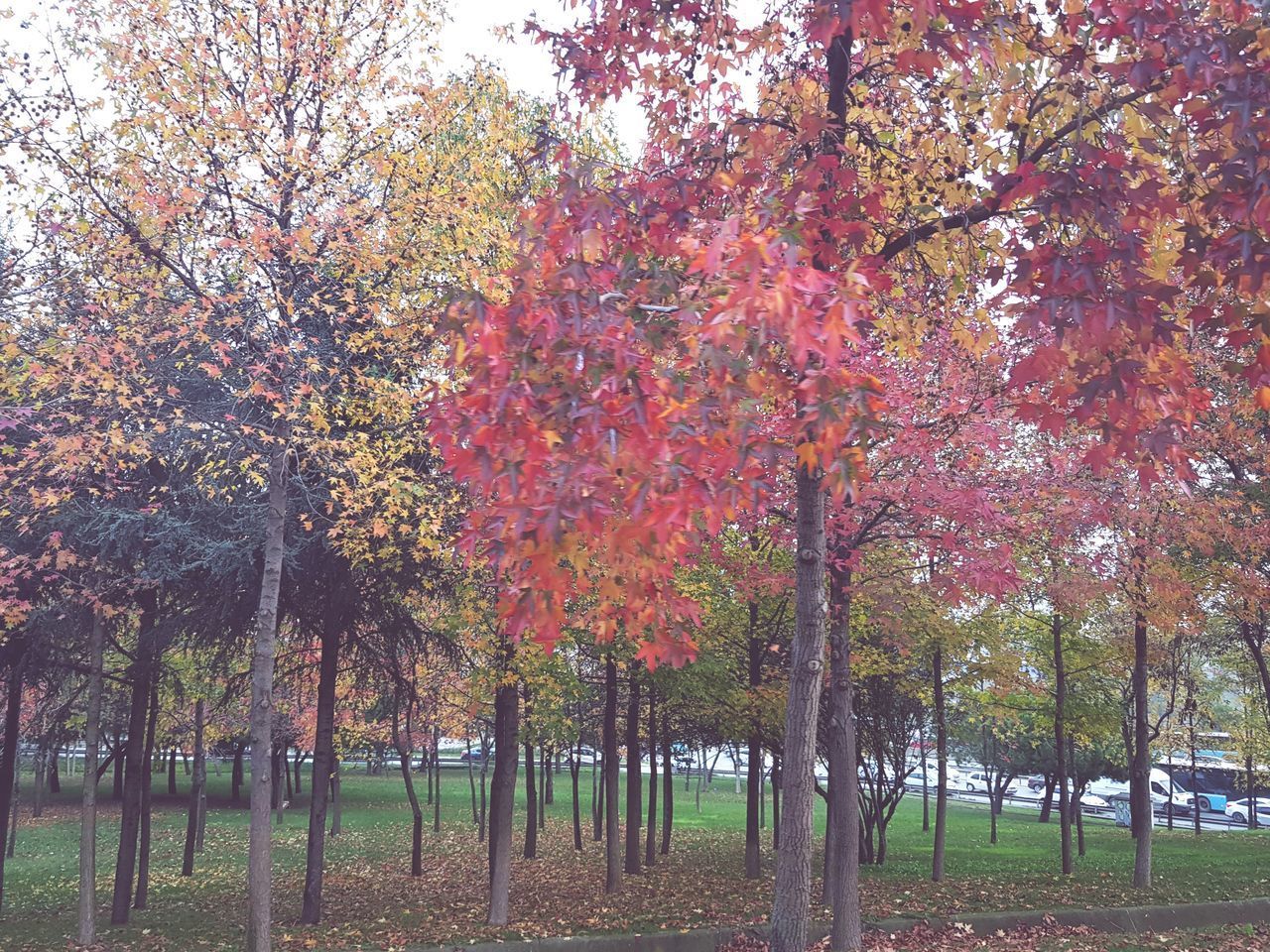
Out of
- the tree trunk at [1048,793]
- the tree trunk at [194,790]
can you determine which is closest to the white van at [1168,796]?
the tree trunk at [1048,793]

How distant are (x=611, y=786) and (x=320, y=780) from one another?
5030 millimetres

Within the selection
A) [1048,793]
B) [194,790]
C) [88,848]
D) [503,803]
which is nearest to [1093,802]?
[1048,793]

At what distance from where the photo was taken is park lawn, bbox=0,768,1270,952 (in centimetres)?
1221

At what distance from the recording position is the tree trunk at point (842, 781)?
31.1ft

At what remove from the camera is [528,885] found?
1595 cm

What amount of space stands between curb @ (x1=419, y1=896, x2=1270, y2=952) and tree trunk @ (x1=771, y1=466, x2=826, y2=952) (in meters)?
6.03

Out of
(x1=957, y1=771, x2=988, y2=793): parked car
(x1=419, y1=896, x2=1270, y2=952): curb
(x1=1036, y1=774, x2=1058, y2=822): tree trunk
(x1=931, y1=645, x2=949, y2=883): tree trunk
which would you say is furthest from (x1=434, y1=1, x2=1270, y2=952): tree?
(x1=957, y1=771, x2=988, y2=793): parked car

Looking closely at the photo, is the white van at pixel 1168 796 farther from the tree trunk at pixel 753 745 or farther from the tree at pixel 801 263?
the tree at pixel 801 263

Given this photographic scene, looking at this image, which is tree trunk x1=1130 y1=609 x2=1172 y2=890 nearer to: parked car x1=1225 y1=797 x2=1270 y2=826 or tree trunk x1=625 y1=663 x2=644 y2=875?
tree trunk x1=625 y1=663 x2=644 y2=875

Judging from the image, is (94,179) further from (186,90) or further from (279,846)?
(279,846)

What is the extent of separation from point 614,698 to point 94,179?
10843mm

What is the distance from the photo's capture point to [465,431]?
11.3 ft

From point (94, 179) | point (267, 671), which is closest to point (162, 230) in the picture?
point (94, 179)

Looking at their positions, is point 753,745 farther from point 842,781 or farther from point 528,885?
point 842,781
